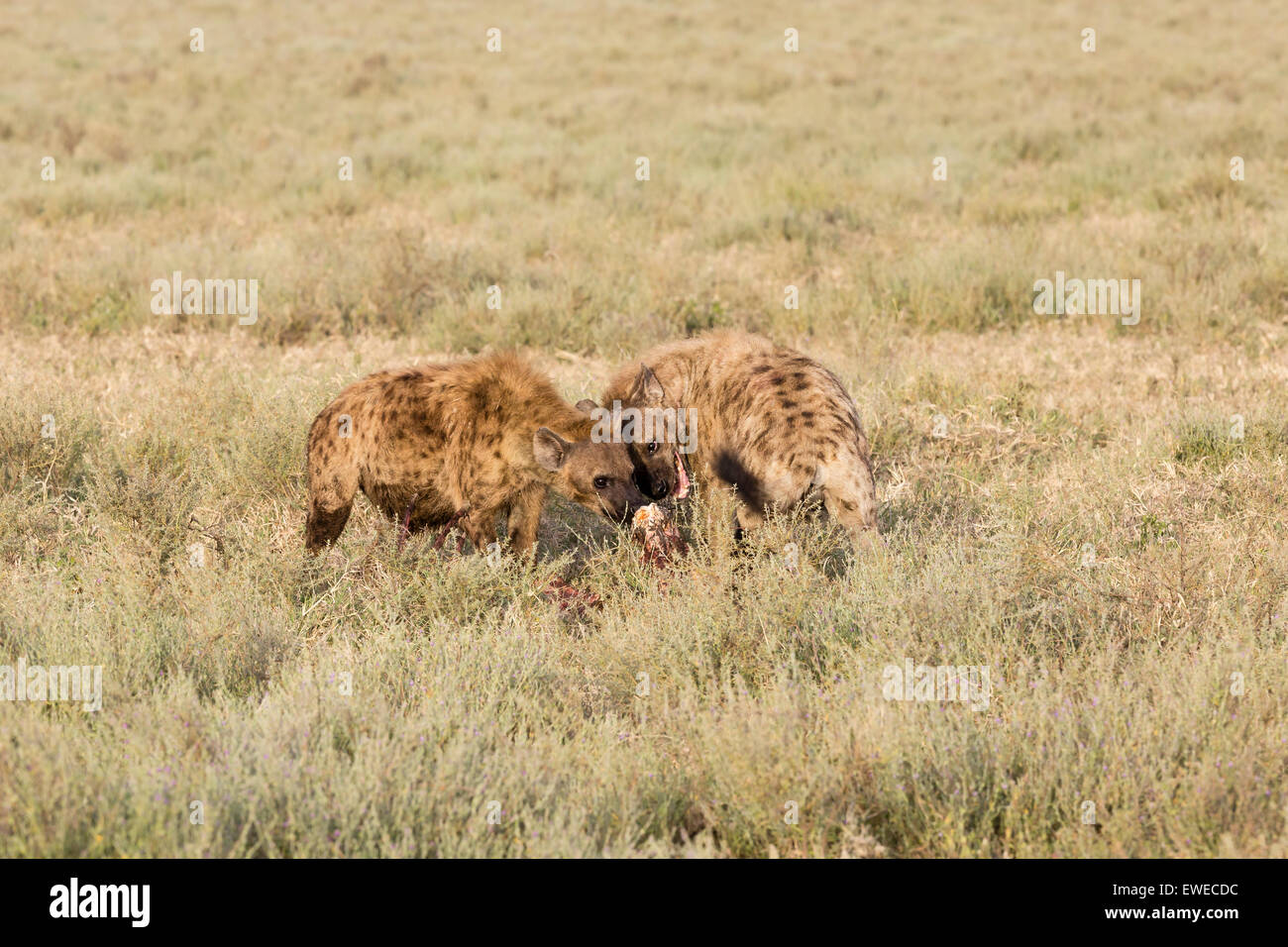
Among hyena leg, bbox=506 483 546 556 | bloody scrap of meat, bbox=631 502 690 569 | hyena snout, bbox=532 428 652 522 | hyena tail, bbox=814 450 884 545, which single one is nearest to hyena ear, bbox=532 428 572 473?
hyena snout, bbox=532 428 652 522

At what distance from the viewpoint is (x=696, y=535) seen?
5.24 m

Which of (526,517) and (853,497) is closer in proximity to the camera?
(853,497)

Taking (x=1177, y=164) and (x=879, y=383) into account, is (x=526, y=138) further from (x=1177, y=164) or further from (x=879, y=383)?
(x=879, y=383)

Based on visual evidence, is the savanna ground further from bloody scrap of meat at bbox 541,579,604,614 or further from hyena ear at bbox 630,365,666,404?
hyena ear at bbox 630,365,666,404

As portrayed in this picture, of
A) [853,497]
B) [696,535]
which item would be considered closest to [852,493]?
[853,497]

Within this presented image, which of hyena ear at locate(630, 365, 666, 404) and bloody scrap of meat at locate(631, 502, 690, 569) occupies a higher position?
hyena ear at locate(630, 365, 666, 404)

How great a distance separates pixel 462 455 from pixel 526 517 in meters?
0.46

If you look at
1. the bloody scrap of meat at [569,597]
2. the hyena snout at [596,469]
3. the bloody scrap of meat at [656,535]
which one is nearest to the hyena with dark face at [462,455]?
the hyena snout at [596,469]

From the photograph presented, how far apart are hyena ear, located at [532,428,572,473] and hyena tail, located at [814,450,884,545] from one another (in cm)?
117

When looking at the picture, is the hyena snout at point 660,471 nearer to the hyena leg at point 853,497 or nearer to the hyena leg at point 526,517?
the hyena leg at point 526,517

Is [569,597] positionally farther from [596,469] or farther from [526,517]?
[596,469]

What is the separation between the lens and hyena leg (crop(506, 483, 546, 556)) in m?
5.49

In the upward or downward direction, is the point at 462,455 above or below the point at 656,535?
above

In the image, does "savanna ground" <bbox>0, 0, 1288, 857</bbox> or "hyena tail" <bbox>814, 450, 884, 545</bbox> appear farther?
"hyena tail" <bbox>814, 450, 884, 545</bbox>
